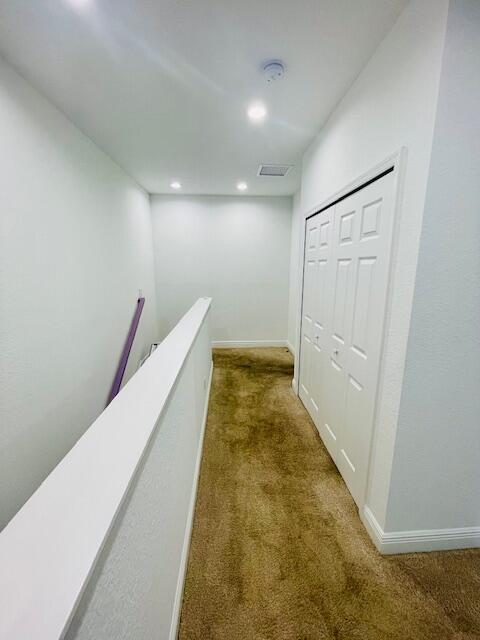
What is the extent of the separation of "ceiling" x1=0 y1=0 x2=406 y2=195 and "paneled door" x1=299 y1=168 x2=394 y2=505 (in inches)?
26.2

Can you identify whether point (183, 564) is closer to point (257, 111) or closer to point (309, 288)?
point (309, 288)

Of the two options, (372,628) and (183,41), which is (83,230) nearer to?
(183,41)

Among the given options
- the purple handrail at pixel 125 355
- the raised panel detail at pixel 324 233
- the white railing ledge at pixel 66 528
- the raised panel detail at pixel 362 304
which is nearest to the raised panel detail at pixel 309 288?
the raised panel detail at pixel 324 233

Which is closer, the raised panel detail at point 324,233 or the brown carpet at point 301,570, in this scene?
Result: the brown carpet at point 301,570

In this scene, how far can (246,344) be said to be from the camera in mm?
4547

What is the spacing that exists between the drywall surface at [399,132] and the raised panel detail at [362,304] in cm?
19

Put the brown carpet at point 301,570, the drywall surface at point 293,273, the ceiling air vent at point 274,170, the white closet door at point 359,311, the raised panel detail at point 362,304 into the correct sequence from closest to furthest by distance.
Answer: the brown carpet at point 301,570 → the white closet door at point 359,311 → the raised panel detail at point 362,304 → the ceiling air vent at point 274,170 → the drywall surface at point 293,273

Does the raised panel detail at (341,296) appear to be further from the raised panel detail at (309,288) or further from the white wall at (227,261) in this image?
the white wall at (227,261)

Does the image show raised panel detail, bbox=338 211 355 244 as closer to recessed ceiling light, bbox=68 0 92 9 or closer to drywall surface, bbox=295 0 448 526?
drywall surface, bbox=295 0 448 526

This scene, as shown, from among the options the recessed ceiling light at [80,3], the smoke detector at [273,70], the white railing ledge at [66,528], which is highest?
the smoke detector at [273,70]

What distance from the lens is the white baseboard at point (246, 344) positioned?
453cm

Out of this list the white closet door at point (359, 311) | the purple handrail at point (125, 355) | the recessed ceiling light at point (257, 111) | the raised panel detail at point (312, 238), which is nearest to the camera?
the white closet door at point (359, 311)

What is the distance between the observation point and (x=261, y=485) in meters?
1.75

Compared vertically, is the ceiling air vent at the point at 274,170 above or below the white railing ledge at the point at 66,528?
above
